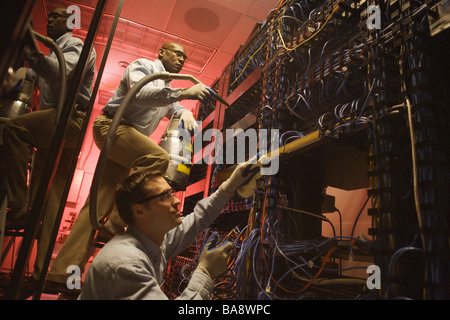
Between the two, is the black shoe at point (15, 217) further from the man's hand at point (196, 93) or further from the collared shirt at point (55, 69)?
the man's hand at point (196, 93)

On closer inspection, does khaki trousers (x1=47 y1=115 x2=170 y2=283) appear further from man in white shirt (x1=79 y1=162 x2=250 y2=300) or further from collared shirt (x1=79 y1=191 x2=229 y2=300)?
collared shirt (x1=79 y1=191 x2=229 y2=300)

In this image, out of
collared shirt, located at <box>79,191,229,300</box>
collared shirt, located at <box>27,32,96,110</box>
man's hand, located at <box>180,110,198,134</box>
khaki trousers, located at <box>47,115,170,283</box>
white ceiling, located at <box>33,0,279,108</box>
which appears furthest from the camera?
white ceiling, located at <box>33,0,279,108</box>

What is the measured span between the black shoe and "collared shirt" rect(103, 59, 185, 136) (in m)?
0.95

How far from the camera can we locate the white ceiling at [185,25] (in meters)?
3.96

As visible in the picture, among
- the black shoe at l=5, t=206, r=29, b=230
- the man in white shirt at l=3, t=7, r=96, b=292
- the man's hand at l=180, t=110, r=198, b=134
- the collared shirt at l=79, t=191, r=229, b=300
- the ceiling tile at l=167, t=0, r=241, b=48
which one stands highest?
the ceiling tile at l=167, t=0, r=241, b=48

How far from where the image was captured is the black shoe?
184 cm

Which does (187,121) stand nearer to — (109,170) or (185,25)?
(109,170)

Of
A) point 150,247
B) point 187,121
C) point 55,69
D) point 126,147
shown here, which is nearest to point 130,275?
point 150,247

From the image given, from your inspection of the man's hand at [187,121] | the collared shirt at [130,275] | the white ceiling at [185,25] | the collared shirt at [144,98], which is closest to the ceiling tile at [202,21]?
the white ceiling at [185,25]

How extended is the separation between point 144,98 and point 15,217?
113 cm

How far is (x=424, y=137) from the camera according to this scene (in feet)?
3.33

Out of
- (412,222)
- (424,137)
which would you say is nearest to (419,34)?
(424,137)

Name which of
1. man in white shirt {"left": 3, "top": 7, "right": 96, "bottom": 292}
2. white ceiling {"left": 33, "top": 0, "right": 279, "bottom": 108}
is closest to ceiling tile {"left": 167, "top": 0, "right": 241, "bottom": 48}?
white ceiling {"left": 33, "top": 0, "right": 279, "bottom": 108}

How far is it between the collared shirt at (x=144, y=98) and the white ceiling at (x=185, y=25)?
4.74 feet
